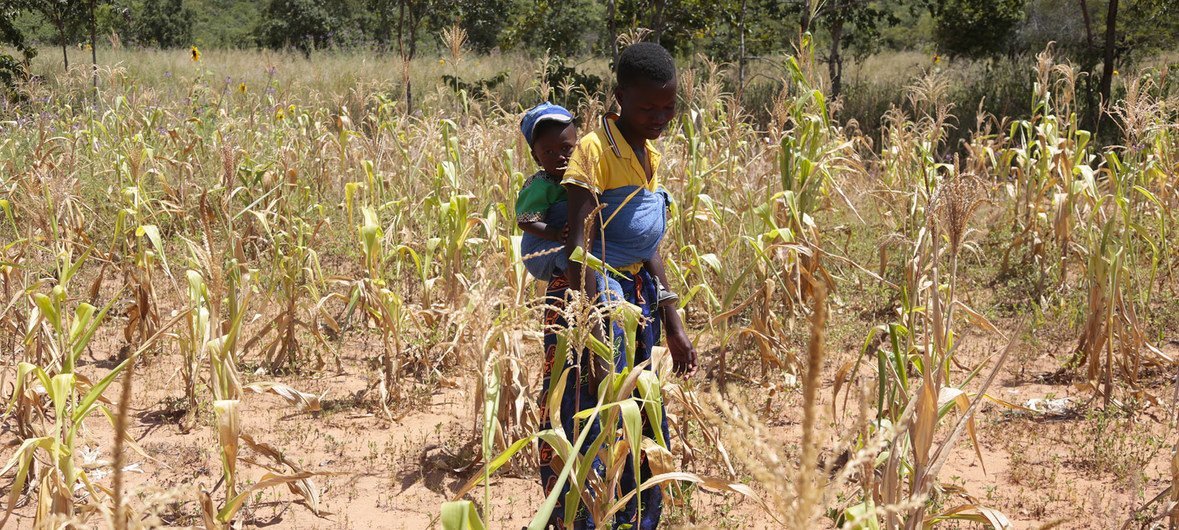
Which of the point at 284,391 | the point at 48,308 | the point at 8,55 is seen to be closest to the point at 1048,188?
the point at 284,391

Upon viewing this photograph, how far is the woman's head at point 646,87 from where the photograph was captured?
2.14 meters

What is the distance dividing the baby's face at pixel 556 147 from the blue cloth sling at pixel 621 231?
0.35 ft

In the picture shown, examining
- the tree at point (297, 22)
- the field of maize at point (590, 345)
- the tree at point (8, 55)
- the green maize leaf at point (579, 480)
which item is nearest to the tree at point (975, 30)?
the field of maize at point (590, 345)

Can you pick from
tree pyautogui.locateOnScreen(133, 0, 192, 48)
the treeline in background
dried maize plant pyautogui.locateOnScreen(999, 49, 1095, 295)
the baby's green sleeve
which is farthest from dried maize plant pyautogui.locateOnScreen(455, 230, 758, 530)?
tree pyautogui.locateOnScreen(133, 0, 192, 48)

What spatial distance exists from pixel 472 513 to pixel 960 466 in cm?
238

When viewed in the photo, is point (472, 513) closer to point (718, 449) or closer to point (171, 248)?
point (718, 449)

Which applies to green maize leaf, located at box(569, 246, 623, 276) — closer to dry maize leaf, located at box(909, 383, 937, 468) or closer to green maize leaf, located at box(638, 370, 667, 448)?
green maize leaf, located at box(638, 370, 667, 448)

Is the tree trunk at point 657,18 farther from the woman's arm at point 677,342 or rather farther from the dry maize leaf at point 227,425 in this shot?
the dry maize leaf at point 227,425

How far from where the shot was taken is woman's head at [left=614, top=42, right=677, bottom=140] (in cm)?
214

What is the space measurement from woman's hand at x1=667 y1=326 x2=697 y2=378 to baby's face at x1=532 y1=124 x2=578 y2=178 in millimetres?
539

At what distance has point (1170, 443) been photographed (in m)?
3.29

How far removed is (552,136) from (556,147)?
3cm

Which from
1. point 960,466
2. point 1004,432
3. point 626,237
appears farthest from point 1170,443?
point 626,237

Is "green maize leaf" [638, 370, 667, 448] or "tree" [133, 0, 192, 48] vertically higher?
"tree" [133, 0, 192, 48]
